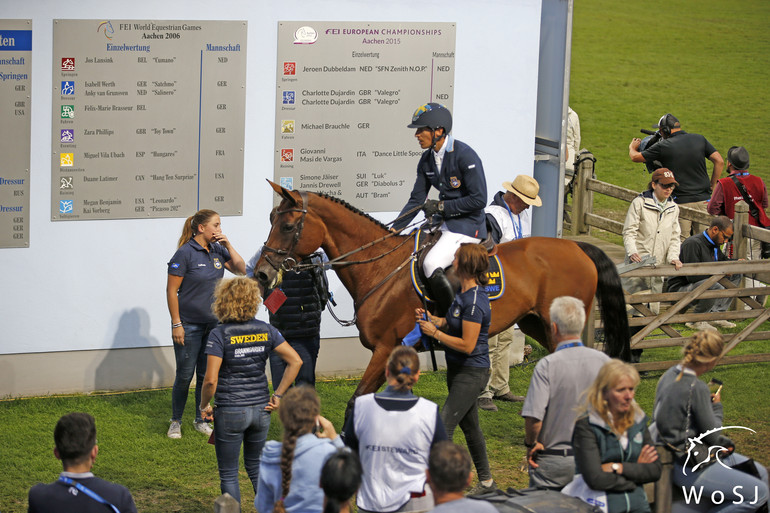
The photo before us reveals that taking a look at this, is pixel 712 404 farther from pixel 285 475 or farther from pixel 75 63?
pixel 75 63

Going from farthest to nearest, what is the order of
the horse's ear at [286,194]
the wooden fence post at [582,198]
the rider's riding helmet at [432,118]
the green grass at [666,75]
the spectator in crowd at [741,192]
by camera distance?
the green grass at [666,75] → the wooden fence post at [582,198] → the spectator in crowd at [741,192] → the rider's riding helmet at [432,118] → the horse's ear at [286,194]

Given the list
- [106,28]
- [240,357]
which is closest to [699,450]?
[240,357]

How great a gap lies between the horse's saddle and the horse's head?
0.81 m

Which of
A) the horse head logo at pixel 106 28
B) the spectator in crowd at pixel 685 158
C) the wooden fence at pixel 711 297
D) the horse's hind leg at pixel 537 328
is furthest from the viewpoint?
the spectator in crowd at pixel 685 158

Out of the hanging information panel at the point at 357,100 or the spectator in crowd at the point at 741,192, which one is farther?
the spectator in crowd at the point at 741,192

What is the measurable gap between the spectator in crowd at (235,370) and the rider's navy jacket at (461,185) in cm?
237

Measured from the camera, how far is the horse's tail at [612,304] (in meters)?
8.46

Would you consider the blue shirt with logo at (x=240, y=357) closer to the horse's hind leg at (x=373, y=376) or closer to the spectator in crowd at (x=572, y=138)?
the horse's hind leg at (x=373, y=376)

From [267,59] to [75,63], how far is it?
175cm

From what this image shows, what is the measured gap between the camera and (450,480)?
4.20m

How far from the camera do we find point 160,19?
352 inches

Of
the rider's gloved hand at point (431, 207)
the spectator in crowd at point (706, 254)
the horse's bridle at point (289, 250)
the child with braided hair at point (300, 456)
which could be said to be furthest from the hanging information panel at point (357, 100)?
the child with braided hair at point (300, 456)

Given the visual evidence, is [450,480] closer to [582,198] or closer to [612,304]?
[612,304]

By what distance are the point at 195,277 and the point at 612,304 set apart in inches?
140
